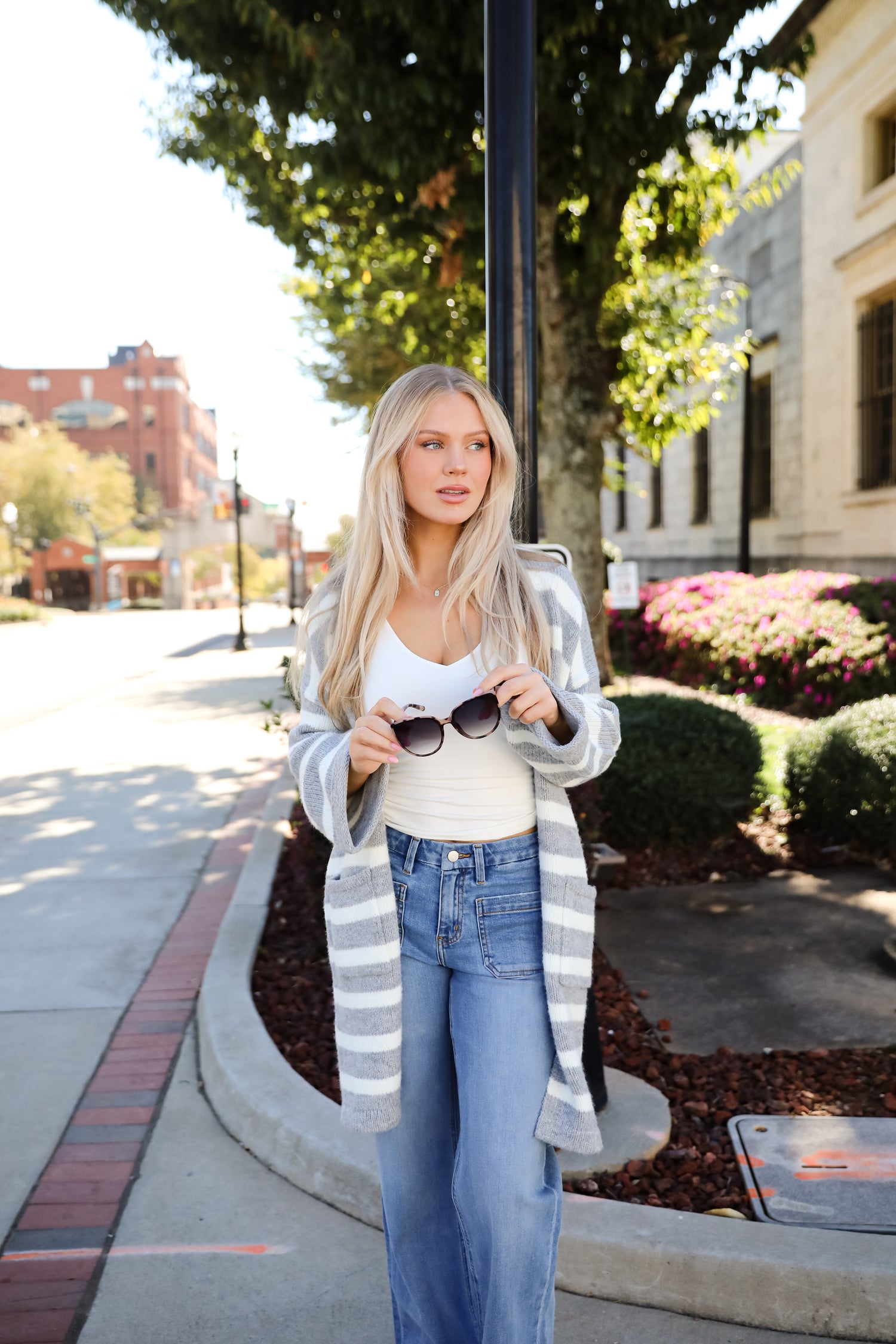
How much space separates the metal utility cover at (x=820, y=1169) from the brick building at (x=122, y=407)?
320 ft

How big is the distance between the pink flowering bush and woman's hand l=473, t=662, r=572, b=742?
895cm

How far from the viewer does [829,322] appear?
55.2ft

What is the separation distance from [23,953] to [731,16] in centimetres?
738

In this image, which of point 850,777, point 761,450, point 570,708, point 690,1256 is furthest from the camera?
point 761,450

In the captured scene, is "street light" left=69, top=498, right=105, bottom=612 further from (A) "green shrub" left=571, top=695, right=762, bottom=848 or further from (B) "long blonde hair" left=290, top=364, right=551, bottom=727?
(B) "long blonde hair" left=290, top=364, right=551, bottom=727

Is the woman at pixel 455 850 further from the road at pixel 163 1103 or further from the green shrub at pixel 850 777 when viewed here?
the green shrub at pixel 850 777

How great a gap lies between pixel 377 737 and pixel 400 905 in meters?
0.41

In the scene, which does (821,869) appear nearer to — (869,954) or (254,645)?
(869,954)

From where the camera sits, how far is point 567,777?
6.73 ft

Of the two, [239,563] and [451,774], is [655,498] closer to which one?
[239,563]

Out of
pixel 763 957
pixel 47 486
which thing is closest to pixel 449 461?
pixel 763 957

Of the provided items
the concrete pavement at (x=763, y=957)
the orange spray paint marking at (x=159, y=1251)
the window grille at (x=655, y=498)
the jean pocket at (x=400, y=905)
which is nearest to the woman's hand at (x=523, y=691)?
the jean pocket at (x=400, y=905)

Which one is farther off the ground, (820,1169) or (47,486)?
(47,486)

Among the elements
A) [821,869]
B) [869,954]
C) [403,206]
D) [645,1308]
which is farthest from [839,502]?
[645,1308]
